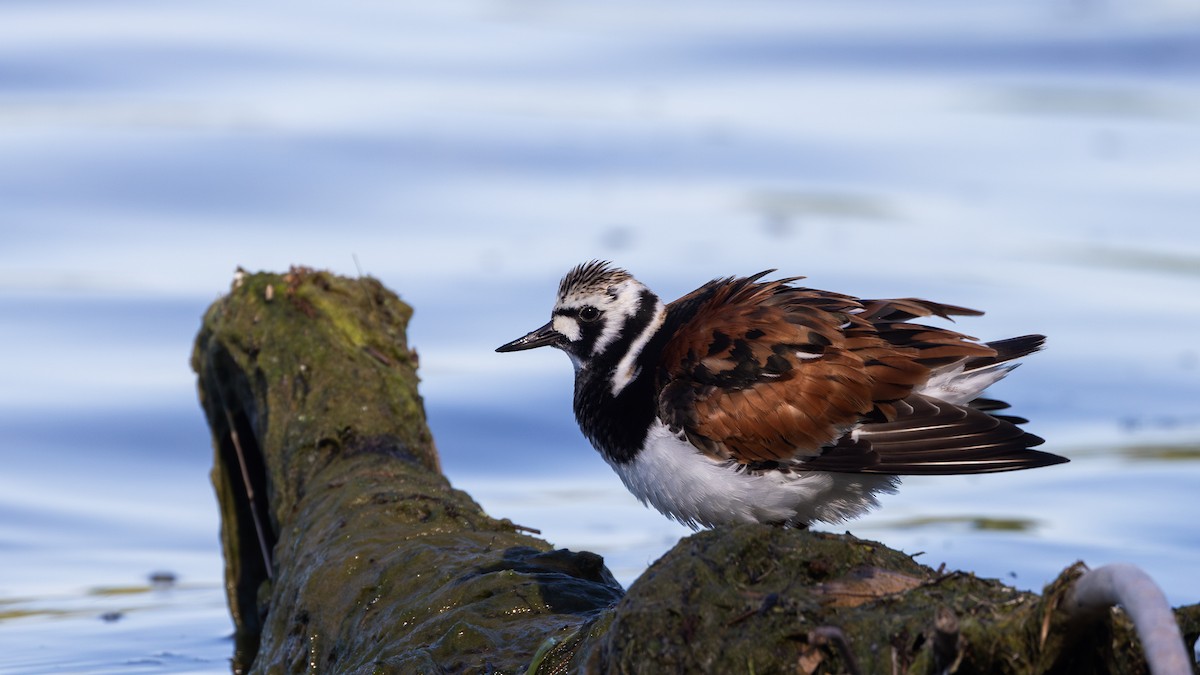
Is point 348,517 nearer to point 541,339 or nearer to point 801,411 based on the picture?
point 541,339

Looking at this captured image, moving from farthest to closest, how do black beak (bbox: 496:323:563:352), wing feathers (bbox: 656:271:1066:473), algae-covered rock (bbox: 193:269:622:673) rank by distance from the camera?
black beak (bbox: 496:323:563:352), wing feathers (bbox: 656:271:1066:473), algae-covered rock (bbox: 193:269:622:673)

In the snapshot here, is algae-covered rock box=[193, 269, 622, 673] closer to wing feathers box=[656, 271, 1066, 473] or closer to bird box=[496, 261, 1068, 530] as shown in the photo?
bird box=[496, 261, 1068, 530]

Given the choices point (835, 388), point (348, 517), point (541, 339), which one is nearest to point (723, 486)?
point (835, 388)

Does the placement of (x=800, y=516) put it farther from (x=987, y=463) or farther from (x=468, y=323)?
(x=468, y=323)

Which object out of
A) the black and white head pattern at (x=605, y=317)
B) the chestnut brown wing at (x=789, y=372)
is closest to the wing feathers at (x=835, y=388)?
the chestnut brown wing at (x=789, y=372)

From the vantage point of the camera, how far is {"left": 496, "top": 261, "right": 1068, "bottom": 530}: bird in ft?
16.4

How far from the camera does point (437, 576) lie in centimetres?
498

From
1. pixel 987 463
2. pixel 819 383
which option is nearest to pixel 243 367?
pixel 819 383

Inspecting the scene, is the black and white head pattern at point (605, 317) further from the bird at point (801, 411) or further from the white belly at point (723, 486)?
the white belly at point (723, 486)

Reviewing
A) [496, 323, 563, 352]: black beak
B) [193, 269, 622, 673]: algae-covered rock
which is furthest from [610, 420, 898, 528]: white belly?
[496, 323, 563, 352]: black beak

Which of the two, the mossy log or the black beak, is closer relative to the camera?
the mossy log

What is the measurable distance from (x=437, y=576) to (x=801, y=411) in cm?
126

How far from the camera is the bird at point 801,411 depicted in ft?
16.4

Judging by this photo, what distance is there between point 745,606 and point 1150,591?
2.98 ft
